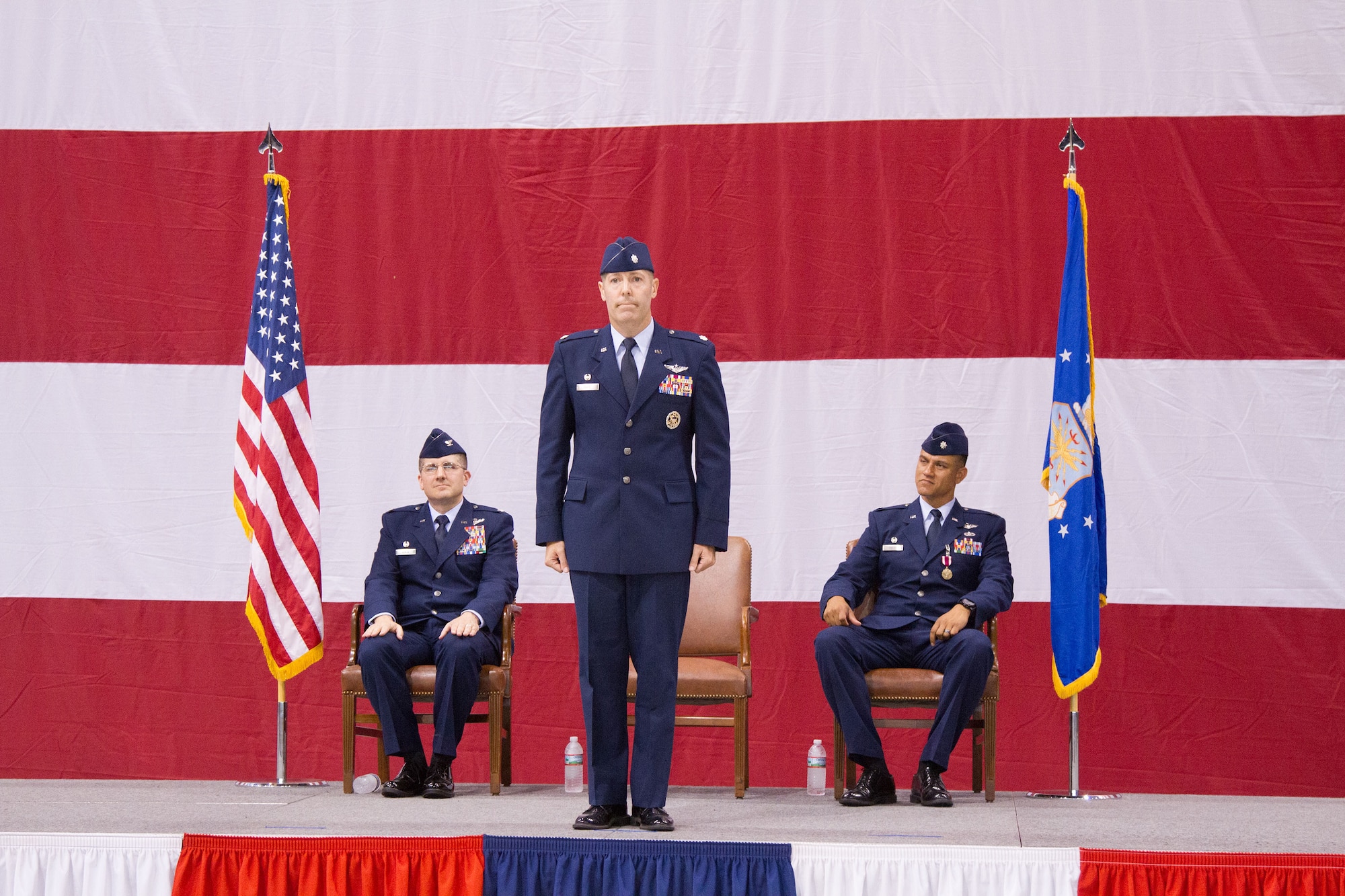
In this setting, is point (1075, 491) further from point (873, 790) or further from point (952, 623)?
point (873, 790)

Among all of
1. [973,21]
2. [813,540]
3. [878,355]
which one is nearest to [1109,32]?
[973,21]

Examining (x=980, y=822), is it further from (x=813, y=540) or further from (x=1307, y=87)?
(x=1307, y=87)

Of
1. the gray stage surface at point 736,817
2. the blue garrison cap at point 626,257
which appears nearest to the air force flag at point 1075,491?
the gray stage surface at point 736,817

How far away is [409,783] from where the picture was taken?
12.3ft

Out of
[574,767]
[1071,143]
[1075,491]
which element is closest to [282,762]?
[574,767]

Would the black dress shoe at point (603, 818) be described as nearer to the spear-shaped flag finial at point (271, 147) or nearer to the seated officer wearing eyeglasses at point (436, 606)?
the seated officer wearing eyeglasses at point (436, 606)

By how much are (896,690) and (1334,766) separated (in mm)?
1654

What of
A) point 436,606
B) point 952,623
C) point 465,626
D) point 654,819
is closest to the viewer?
point 654,819

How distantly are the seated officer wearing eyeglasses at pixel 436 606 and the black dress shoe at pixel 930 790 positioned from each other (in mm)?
1252

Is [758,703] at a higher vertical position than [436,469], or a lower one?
lower

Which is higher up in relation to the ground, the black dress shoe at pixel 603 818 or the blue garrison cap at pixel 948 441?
the blue garrison cap at pixel 948 441

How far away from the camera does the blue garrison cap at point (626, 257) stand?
2973 millimetres

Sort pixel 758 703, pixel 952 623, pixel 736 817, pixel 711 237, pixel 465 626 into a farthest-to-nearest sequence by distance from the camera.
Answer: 1. pixel 711 237
2. pixel 758 703
3. pixel 465 626
4. pixel 952 623
5. pixel 736 817

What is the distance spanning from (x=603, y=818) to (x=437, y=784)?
2.89ft
